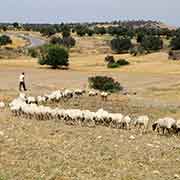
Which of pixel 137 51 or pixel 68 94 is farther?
pixel 137 51

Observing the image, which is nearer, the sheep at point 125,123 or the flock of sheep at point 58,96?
the sheep at point 125,123

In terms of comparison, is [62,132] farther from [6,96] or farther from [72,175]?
[6,96]

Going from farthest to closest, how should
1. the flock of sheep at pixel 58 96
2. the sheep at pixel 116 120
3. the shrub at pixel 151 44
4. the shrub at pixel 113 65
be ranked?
the shrub at pixel 151 44 → the shrub at pixel 113 65 → the flock of sheep at pixel 58 96 → the sheep at pixel 116 120

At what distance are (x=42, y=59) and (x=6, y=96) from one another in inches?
1367

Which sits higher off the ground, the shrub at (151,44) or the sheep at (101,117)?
the sheep at (101,117)

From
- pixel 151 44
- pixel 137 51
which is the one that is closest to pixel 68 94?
pixel 137 51

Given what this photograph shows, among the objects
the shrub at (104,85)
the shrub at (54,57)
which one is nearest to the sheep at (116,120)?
the shrub at (104,85)

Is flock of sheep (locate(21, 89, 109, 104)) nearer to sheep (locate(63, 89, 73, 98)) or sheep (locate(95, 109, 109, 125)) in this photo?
sheep (locate(63, 89, 73, 98))

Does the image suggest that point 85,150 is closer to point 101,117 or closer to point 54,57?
point 101,117

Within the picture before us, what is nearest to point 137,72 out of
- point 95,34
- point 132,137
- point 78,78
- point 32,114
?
point 78,78

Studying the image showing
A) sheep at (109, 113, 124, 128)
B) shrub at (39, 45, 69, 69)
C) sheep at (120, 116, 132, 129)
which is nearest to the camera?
sheep at (120, 116, 132, 129)

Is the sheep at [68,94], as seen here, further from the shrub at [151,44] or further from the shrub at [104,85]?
the shrub at [151,44]

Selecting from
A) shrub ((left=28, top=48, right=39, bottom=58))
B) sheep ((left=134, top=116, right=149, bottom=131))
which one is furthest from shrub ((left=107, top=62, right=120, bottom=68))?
sheep ((left=134, top=116, right=149, bottom=131))

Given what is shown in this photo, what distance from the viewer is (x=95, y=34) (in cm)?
14325
